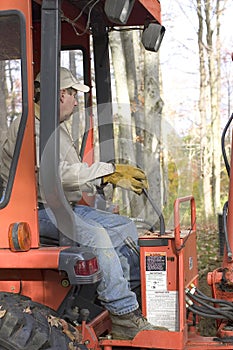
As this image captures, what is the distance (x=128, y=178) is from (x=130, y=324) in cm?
89

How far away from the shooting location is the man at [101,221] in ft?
12.2

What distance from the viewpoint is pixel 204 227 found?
1830 cm

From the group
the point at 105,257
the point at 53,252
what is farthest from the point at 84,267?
the point at 105,257

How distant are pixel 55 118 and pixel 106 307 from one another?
4.09 ft

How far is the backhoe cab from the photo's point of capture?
3.42m

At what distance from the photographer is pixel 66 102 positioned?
13.8 ft

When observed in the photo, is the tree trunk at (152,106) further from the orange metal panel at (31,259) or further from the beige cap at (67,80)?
the orange metal panel at (31,259)

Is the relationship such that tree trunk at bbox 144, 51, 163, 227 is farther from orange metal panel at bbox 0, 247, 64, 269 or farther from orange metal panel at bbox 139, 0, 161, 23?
orange metal panel at bbox 0, 247, 64, 269

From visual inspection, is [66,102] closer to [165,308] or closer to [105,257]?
[105,257]

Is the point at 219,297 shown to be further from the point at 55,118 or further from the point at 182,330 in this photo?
the point at 55,118

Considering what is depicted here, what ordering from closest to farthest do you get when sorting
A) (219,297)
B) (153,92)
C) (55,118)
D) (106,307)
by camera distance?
(55,118), (106,307), (219,297), (153,92)

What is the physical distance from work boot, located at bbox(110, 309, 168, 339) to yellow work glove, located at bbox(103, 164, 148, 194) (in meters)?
0.76

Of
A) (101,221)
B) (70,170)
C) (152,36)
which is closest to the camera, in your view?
(70,170)

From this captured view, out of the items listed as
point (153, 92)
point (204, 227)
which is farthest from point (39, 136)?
point (204, 227)
